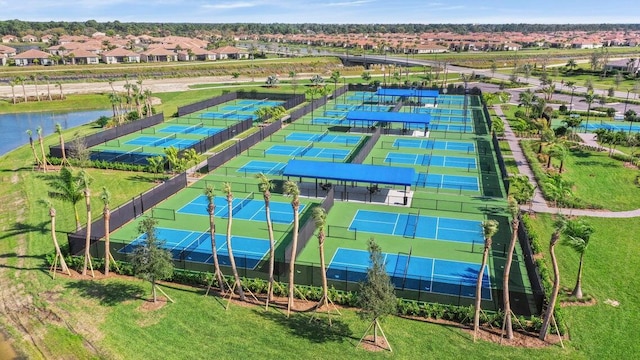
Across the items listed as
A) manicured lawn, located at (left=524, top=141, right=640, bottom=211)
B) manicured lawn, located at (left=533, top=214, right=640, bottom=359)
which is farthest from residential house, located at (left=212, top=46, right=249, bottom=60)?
manicured lawn, located at (left=533, top=214, right=640, bottom=359)

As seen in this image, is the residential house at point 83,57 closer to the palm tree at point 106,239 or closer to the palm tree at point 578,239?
the palm tree at point 106,239

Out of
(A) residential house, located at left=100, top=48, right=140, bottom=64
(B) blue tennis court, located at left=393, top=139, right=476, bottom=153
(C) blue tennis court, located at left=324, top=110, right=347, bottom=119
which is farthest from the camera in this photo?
(A) residential house, located at left=100, top=48, right=140, bottom=64

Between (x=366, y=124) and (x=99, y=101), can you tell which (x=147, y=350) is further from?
(x=99, y=101)

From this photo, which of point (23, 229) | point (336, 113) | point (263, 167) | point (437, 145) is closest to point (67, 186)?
point (23, 229)

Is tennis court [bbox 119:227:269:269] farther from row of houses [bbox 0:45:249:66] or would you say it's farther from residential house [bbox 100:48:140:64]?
residential house [bbox 100:48:140:64]

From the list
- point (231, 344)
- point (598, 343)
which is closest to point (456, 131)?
point (598, 343)

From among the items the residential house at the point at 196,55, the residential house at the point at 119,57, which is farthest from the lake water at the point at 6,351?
the residential house at the point at 196,55
